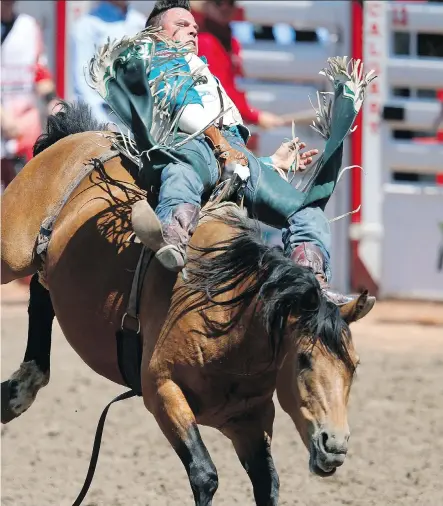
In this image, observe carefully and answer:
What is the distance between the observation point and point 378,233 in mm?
9156

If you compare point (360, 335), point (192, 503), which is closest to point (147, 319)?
point (192, 503)

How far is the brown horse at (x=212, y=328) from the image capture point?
3574 millimetres

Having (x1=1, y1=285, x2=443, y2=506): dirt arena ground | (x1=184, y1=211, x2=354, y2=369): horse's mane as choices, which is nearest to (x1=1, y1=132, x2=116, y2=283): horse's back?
(x1=184, y1=211, x2=354, y2=369): horse's mane

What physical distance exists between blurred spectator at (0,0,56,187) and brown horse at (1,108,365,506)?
15.1 feet

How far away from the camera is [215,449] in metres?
5.61

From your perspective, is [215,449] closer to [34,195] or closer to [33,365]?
[33,365]

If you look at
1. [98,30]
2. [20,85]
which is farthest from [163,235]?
[20,85]

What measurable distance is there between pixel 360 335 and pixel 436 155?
5.86ft

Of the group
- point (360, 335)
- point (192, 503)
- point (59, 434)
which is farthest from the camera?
point (360, 335)

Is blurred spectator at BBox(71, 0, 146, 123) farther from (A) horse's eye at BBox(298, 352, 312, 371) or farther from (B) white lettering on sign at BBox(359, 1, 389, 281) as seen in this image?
(A) horse's eye at BBox(298, 352, 312, 371)

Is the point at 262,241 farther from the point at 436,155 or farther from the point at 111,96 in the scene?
the point at 436,155

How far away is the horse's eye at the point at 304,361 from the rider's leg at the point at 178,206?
47 cm

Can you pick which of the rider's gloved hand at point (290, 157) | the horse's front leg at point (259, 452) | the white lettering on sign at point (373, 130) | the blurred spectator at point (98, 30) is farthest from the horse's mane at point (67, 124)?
the white lettering on sign at point (373, 130)

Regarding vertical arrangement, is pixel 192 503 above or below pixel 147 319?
below
